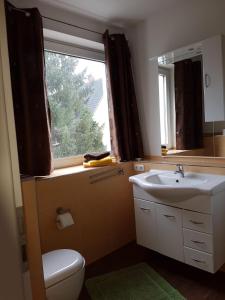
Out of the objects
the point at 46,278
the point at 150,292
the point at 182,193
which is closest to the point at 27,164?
the point at 46,278

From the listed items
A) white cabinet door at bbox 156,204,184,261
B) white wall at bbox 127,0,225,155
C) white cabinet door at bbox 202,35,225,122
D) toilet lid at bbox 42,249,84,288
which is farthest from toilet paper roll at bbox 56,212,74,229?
white cabinet door at bbox 202,35,225,122

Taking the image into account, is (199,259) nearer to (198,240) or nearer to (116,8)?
(198,240)

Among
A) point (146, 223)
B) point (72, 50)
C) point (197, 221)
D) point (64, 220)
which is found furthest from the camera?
point (72, 50)

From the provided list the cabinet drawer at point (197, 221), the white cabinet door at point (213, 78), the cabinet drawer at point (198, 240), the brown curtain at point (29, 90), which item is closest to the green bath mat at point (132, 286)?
the cabinet drawer at point (198, 240)

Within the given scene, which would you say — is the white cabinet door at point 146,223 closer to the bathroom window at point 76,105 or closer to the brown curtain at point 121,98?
the brown curtain at point 121,98

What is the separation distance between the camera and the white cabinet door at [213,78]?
185cm

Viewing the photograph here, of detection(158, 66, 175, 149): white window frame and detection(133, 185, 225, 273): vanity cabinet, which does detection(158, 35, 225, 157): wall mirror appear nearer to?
detection(158, 66, 175, 149): white window frame

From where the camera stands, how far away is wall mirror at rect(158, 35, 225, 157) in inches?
74.2

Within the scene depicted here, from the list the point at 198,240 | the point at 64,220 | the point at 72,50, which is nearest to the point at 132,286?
the point at 198,240

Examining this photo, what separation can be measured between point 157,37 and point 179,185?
146cm

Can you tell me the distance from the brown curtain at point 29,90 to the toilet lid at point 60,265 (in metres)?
0.61

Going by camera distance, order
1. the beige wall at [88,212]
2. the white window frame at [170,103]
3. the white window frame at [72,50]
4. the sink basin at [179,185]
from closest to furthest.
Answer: the sink basin at [179,185]
the beige wall at [88,212]
the white window frame at [72,50]
the white window frame at [170,103]

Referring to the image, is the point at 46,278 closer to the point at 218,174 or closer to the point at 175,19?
the point at 218,174

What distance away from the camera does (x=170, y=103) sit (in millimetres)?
2234
